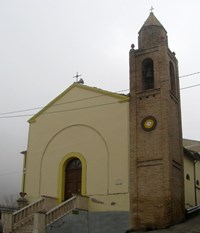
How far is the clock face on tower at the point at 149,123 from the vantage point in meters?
22.3

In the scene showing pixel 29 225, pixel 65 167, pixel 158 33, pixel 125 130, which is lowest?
pixel 29 225

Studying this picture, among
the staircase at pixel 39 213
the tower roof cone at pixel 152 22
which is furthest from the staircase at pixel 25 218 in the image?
the tower roof cone at pixel 152 22

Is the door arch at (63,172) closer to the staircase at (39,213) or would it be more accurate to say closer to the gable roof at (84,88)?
the staircase at (39,213)

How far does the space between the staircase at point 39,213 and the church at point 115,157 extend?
53 mm

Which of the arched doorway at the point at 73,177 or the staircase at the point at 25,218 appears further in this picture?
the arched doorway at the point at 73,177

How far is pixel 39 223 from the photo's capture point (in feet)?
67.1

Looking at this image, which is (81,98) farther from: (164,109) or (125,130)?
(164,109)

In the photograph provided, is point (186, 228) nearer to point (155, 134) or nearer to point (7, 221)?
point (155, 134)

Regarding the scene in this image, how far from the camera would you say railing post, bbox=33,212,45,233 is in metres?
20.3

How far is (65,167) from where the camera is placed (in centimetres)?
2528

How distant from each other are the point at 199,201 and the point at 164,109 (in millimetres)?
8877

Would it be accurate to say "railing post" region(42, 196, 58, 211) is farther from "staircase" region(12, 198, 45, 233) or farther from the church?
"staircase" region(12, 198, 45, 233)

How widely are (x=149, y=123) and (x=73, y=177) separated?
5.96 meters

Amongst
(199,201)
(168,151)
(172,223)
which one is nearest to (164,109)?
(168,151)
